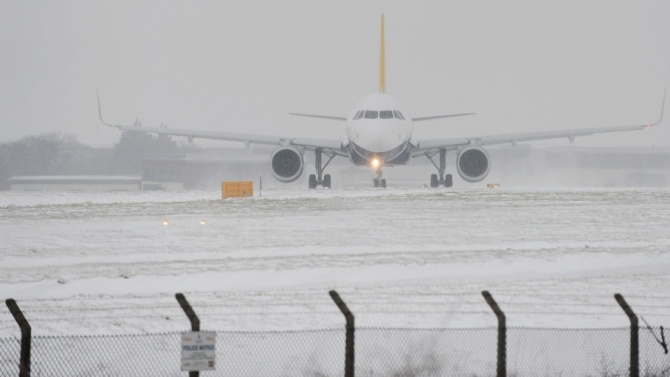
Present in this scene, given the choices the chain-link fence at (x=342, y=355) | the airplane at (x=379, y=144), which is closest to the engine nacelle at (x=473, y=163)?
the airplane at (x=379, y=144)

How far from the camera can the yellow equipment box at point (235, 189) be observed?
4081cm

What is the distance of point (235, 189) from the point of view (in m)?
41.8

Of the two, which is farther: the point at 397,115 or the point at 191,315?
the point at 397,115

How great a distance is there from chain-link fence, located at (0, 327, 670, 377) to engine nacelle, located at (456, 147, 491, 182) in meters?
29.2

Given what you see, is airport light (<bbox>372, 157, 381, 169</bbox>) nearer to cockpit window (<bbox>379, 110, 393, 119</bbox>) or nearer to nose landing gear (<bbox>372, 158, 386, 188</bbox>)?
nose landing gear (<bbox>372, 158, 386, 188</bbox>)

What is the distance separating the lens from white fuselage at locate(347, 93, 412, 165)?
45625 millimetres

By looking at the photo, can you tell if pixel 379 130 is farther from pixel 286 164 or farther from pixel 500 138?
pixel 500 138

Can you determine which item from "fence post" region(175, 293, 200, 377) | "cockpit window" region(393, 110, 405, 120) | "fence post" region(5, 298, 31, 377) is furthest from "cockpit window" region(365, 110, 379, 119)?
"fence post" region(5, 298, 31, 377)

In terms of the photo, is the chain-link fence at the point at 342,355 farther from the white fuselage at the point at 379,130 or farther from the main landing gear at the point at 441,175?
the main landing gear at the point at 441,175

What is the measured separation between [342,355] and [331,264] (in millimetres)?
6738

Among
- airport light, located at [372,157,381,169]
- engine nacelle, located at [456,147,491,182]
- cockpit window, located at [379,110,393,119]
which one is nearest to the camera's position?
cockpit window, located at [379,110,393,119]

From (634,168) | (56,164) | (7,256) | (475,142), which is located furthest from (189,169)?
(7,256)

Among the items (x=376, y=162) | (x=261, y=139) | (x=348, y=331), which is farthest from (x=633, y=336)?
(x=261, y=139)

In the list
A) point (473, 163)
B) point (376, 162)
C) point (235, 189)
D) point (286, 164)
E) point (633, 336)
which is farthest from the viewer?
point (473, 163)
